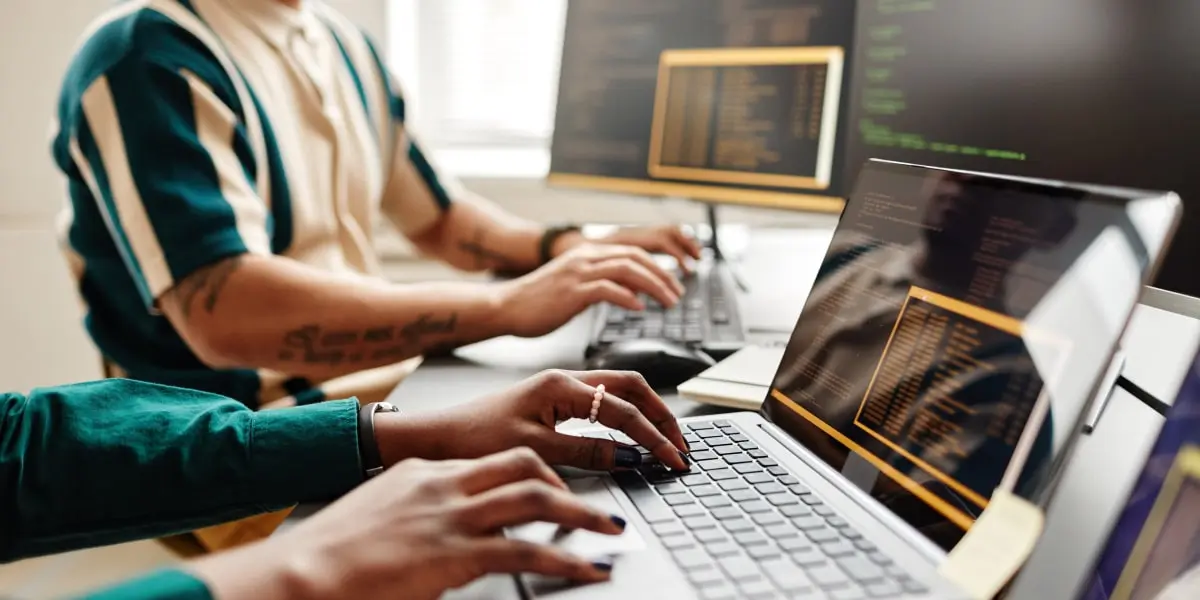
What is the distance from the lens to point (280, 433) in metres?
0.63

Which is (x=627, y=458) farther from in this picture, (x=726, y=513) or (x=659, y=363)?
(x=659, y=363)

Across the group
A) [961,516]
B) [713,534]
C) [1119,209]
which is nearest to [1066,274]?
[1119,209]

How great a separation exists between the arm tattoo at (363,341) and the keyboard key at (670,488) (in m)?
0.47

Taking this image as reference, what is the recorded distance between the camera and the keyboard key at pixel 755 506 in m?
0.55

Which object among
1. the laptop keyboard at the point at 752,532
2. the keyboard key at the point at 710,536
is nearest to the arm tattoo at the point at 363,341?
the laptop keyboard at the point at 752,532

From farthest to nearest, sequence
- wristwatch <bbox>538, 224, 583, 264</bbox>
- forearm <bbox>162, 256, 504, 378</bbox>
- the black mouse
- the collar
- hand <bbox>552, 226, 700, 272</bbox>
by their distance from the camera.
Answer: wristwatch <bbox>538, 224, 583, 264</bbox>, hand <bbox>552, 226, 700, 272</bbox>, the collar, forearm <bbox>162, 256, 504, 378</bbox>, the black mouse

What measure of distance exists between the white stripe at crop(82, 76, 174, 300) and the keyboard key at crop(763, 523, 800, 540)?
2.36ft

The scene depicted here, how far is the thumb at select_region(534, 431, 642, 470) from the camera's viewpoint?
24.4 inches

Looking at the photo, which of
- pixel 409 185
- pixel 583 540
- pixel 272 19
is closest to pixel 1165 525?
pixel 583 540

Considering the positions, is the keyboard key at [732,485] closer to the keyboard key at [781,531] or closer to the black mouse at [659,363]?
the keyboard key at [781,531]

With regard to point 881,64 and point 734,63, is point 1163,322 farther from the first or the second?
point 734,63

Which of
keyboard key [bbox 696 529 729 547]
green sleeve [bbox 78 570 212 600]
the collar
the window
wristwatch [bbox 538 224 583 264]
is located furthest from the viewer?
the window

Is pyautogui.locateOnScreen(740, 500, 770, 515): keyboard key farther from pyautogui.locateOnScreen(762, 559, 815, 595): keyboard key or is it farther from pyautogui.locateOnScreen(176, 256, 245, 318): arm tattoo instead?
pyautogui.locateOnScreen(176, 256, 245, 318): arm tattoo

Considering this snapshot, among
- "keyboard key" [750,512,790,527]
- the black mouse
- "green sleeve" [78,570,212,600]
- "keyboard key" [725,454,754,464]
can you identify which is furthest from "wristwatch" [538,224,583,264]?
"green sleeve" [78,570,212,600]
